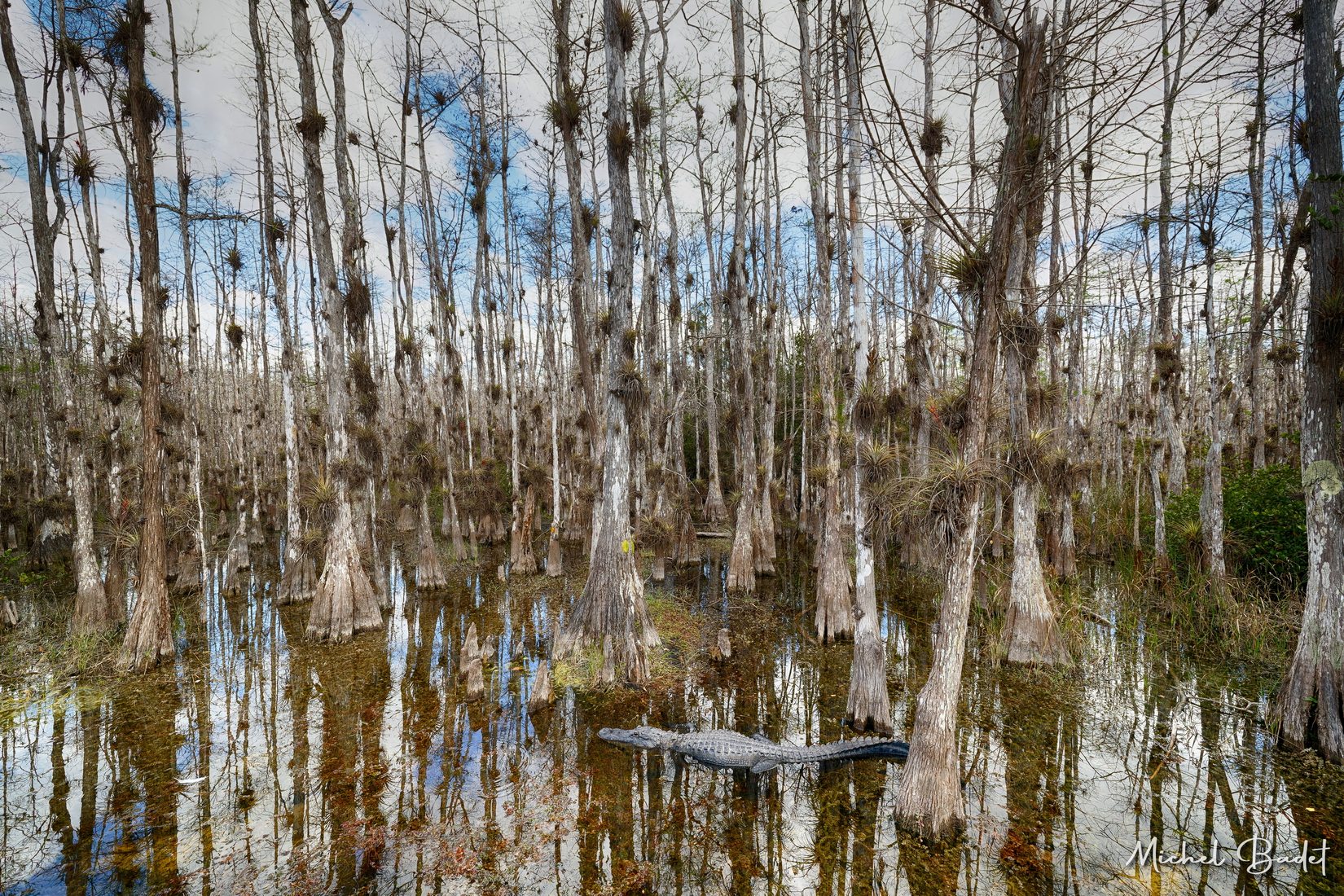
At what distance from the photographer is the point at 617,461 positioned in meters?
7.52

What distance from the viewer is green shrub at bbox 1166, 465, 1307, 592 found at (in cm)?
819

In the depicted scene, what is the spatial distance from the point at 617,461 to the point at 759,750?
155 inches

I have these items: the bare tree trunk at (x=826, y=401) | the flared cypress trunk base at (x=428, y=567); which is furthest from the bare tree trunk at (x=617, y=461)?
the flared cypress trunk base at (x=428, y=567)

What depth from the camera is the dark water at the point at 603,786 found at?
154 inches

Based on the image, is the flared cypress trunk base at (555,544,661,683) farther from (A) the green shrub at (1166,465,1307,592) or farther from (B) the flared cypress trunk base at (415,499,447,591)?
(A) the green shrub at (1166,465,1307,592)

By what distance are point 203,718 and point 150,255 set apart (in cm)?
592

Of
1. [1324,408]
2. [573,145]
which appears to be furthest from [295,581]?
[1324,408]

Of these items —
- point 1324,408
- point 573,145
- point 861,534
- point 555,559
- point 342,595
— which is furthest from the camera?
point 555,559

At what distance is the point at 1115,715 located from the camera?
20.0 feet

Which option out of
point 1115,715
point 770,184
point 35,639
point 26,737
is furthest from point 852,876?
point 770,184

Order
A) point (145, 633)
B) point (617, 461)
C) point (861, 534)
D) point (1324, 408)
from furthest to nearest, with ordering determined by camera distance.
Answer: point (617, 461) < point (145, 633) < point (861, 534) < point (1324, 408)

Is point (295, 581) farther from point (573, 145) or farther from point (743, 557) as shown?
point (573, 145)

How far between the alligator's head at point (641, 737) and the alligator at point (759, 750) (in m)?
0.07

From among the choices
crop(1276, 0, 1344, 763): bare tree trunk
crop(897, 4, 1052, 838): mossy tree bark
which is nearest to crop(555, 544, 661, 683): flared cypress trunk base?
crop(897, 4, 1052, 838): mossy tree bark
